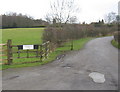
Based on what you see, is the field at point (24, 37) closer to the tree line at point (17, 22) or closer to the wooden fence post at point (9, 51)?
the wooden fence post at point (9, 51)

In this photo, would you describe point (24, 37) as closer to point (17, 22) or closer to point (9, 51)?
point (9, 51)

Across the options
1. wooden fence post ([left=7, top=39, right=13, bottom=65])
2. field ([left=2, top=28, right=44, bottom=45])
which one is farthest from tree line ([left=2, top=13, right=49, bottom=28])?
wooden fence post ([left=7, top=39, right=13, bottom=65])

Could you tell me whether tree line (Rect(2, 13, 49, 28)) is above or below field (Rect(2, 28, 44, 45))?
above

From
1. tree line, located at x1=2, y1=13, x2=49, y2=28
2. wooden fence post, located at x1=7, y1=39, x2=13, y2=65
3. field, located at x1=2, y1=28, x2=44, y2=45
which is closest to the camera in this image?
wooden fence post, located at x1=7, y1=39, x2=13, y2=65

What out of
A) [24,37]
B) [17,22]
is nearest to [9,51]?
[24,37]

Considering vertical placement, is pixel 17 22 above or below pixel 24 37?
above

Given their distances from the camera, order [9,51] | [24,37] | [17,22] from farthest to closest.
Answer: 1. [17,22]
2. [24,37]
3. [9,51]

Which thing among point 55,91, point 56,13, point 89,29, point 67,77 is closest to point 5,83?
point 55,91

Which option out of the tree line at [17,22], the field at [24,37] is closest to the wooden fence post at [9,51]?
the field at [24,37]

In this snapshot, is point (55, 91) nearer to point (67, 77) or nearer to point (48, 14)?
point (67, 77)

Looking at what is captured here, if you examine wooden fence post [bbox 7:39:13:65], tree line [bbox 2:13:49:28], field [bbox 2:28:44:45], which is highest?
tree line [bbox 2:13:49:28]

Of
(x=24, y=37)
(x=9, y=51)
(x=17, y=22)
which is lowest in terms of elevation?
(x=9, y=51)

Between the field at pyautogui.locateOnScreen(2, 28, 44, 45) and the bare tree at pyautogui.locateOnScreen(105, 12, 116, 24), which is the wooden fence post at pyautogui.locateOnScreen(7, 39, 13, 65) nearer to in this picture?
the field at pyautogui.locateOnScreen(2, 28, 44, 45)

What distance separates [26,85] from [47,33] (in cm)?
1306
